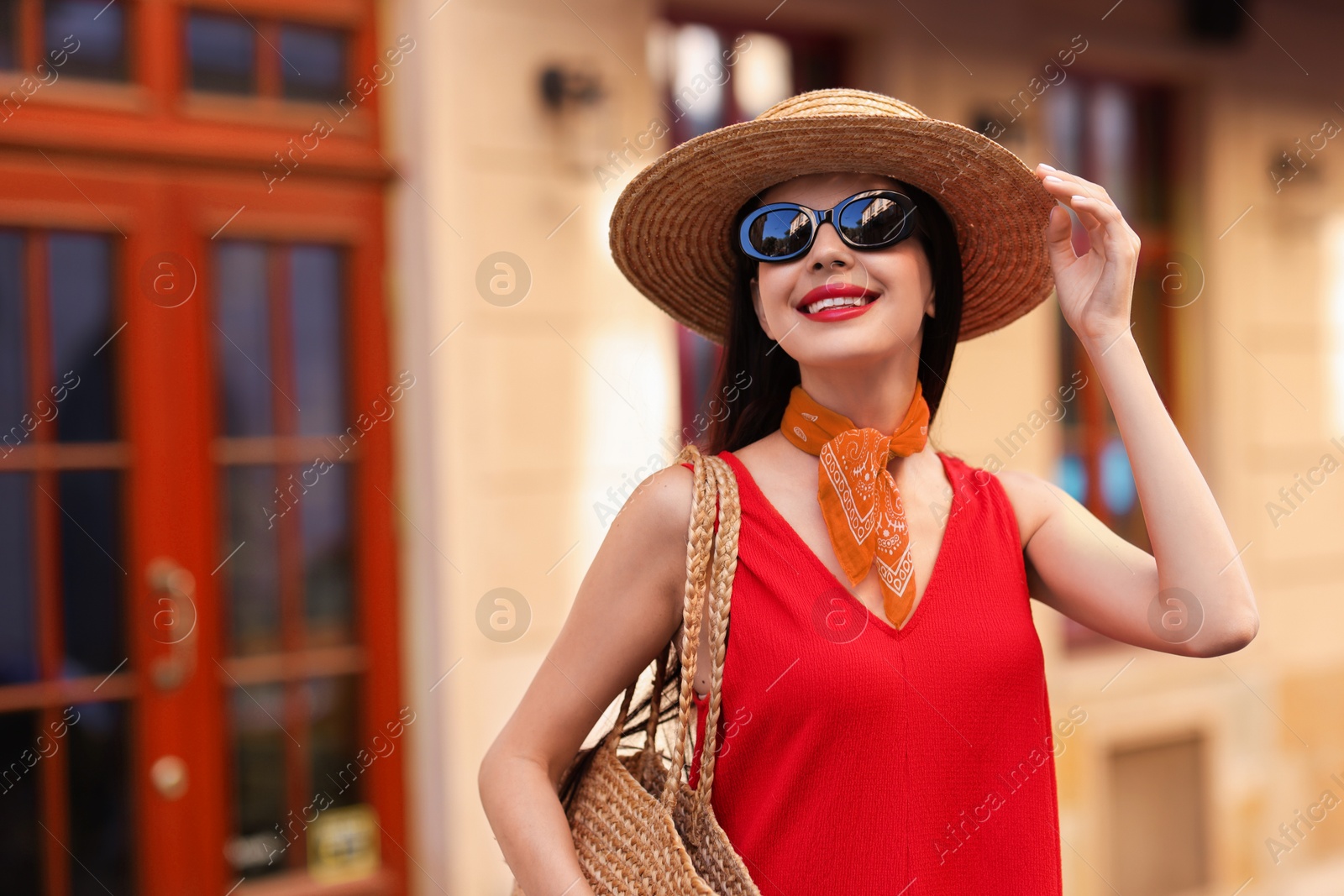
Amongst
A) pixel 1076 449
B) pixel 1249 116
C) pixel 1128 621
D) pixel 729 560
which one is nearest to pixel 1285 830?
pixel 1076 449

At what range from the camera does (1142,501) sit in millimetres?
1380

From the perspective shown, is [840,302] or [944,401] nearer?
[840,302]

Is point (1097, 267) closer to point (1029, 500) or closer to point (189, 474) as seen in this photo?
point (1029, 500)

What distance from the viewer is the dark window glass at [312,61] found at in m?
3.47

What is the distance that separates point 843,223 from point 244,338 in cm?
252

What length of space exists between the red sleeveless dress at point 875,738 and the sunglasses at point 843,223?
35 centimetres

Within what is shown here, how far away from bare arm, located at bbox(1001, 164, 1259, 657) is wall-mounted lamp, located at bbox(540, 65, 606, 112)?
2.50m

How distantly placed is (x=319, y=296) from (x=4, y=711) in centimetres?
149

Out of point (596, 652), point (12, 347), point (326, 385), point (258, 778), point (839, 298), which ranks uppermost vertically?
→ point (12, 347)

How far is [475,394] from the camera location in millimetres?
3559

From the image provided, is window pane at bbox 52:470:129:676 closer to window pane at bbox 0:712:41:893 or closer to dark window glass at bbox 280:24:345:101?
window pane at bbox 0:712:41:893

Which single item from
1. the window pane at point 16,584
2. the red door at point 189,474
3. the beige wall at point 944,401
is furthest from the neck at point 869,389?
the window pane at point 16,584

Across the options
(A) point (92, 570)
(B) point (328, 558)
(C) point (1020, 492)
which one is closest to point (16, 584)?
(A) point (92, 570)

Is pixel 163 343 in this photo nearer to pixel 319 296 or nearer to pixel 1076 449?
pixel 319 296
